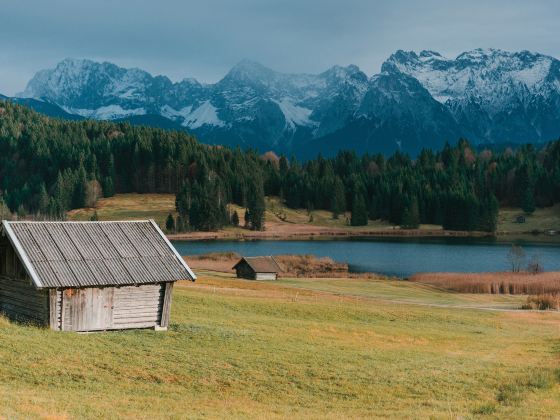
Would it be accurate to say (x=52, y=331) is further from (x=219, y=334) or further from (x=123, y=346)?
(x=219, y=334)

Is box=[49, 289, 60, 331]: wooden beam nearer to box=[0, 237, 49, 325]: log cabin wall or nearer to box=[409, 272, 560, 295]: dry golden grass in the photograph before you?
box=[0, 237, 49, 325]: log cabin wall

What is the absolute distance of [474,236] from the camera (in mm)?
187125

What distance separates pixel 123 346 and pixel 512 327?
101 ft

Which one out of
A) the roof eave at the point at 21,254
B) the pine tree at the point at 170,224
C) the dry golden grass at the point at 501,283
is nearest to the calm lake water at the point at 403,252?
the dry golden grass at the point at 501,283

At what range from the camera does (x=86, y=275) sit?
114 feet

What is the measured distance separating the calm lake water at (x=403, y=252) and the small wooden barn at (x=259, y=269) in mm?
23803

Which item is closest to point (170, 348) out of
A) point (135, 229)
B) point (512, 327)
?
point (135, 229)

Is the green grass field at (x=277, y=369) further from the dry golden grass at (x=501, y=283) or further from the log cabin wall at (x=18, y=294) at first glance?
the dry golden grass at (x=501, y=283)

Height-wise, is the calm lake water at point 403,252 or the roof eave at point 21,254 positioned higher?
the roof eave at point 21,254

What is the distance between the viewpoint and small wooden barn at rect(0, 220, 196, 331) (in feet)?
112

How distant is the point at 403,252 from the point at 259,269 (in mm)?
57143

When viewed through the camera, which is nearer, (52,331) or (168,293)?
(52,331)

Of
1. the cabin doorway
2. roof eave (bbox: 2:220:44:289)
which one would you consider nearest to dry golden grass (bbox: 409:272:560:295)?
the cabin doorway

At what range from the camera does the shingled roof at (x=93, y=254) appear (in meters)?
34.3
